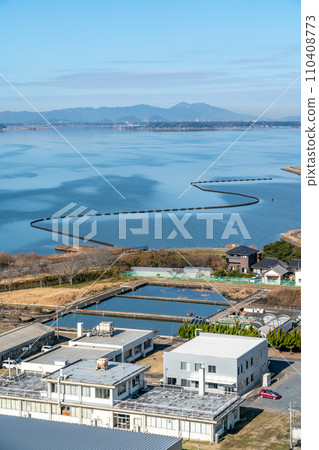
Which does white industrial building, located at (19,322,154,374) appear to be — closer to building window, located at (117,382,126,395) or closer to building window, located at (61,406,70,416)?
building window, located at (61,406,70,416)

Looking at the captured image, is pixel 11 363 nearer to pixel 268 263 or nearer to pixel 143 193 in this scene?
pixel 268 263

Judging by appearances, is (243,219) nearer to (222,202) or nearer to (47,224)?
(222,202)

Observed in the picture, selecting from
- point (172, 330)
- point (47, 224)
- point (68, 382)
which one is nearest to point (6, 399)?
point (68, 382)

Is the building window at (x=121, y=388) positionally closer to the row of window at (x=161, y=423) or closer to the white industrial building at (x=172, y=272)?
the row of window at (x=161, y=423)

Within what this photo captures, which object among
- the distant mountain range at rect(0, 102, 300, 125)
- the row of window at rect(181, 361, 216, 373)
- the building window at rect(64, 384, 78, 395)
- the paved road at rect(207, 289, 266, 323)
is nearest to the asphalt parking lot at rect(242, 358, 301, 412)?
the row of window at rect(181, 361, 216, 373)

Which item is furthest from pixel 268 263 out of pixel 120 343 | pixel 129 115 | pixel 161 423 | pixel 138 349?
pixel 129 115
